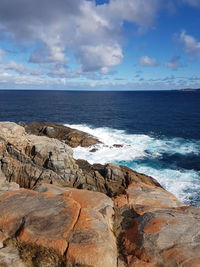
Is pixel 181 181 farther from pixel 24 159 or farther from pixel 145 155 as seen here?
pixel 24 159

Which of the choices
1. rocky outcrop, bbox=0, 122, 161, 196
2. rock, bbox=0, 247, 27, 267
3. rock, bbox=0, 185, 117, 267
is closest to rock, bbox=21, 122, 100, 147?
rocky outcrop, bbox=0, 122, 161, 196

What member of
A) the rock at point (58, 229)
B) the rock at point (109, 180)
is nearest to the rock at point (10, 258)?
the rock at point (58, 229)

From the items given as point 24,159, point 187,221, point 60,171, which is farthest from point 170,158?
point 187,221

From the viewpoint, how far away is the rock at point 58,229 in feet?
30.2

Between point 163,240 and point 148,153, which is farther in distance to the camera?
point 148,153

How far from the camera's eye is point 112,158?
39562mm

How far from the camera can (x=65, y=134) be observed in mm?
49750

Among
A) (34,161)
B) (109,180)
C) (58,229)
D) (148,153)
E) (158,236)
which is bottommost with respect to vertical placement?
(148,153)

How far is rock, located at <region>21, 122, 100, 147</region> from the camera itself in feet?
151

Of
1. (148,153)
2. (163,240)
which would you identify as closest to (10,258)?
(163,240)

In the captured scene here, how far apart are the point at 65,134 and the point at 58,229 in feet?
131

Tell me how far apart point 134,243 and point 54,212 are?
184 inches

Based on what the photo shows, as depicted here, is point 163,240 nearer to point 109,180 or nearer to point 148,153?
point 109,180

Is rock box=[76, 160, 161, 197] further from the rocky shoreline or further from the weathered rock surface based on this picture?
the weathered rock surface
